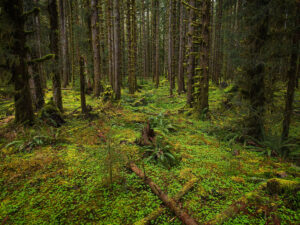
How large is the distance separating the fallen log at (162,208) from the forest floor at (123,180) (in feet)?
0.22

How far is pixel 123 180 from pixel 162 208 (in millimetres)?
1182

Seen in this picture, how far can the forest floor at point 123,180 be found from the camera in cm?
287

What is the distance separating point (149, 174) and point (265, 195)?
98.7 inches

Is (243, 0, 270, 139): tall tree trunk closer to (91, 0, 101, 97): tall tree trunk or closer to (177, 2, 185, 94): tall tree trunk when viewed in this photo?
(91, 0, 101, 97): tall tree trunk

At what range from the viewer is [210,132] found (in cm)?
713

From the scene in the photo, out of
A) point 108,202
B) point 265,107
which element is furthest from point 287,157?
point 108,202

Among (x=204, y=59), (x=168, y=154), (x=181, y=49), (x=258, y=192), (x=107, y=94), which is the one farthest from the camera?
(x=181, y=49)

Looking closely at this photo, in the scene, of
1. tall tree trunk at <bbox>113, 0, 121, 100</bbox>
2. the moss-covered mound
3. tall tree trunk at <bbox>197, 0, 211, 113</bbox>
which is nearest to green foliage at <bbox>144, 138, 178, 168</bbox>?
the moss-covered mound

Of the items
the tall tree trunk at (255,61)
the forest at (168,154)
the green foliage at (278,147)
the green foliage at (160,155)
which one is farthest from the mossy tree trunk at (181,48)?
the green foliage at (160,155)

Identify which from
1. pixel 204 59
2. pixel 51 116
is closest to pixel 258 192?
pixel 204 59

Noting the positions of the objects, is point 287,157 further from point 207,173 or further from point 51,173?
point 51,173

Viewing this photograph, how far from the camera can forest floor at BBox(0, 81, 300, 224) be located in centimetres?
287

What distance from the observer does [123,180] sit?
3.81m

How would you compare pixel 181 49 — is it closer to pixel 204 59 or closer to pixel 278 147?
pixel 204 59
